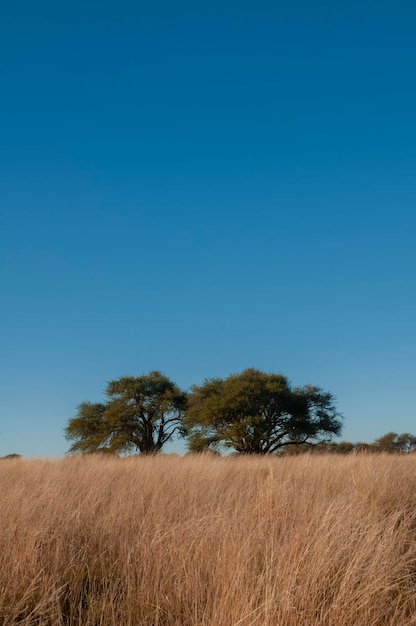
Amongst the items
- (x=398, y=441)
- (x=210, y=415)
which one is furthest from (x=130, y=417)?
(x=398, y=441)

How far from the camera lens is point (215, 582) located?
3.90 metres

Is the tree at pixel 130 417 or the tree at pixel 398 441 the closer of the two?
the tree at pixel 130 417

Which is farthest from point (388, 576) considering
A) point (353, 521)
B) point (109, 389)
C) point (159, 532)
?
point (109, 389)

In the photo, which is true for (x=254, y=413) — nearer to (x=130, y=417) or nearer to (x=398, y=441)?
(x=130, y=417)

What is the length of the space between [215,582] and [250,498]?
4.03 metres

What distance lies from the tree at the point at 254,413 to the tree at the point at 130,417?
200 centimetres

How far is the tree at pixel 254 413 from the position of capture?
28.7m

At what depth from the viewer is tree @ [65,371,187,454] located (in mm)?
32219

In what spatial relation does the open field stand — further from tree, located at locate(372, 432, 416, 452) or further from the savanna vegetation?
tree, located at locate(372, 432, 416, 452)

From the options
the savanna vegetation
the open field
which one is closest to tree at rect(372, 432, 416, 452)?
the savanna vegetation

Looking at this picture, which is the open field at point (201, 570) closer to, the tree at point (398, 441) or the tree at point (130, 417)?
the tree at point (130, 417)

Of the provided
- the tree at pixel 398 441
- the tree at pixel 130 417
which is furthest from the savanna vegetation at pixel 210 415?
the tree at pixel 398 441

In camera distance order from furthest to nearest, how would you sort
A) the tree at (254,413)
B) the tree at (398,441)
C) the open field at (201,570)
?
the tree at (398,441)
the tree at (254,413)
the open field at (201,570)

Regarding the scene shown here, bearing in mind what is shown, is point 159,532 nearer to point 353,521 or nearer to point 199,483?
point 353,521
